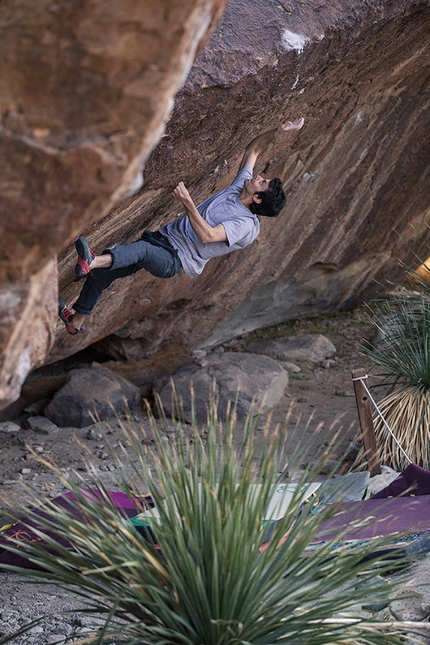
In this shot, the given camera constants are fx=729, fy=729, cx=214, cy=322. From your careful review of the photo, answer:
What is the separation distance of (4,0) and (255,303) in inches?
284

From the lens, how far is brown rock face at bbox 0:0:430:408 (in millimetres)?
1676

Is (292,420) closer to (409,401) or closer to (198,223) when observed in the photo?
(409,401)

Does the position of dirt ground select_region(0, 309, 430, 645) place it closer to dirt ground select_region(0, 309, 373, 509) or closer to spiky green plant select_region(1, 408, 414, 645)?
dirt ground select_region(0, 309, 373, 509)

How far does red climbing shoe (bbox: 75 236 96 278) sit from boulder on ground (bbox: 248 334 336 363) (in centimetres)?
520

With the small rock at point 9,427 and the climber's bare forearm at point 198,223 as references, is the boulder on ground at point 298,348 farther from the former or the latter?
the climber's bare forearm at point 198,223

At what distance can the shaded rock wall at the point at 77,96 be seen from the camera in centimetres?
166

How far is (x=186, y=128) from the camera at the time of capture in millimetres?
4098

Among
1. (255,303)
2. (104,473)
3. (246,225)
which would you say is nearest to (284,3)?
(246,225)

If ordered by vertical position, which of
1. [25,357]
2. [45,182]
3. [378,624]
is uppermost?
[45,182]

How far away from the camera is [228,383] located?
24.3 ft

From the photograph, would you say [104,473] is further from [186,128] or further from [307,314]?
[307,314]

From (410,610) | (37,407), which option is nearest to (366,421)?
(410,610)

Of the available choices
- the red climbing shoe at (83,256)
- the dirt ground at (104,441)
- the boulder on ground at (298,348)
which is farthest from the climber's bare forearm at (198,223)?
the boulder on ground at (298,348)

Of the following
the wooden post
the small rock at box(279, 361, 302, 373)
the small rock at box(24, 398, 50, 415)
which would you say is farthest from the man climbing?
the small rock at box(279, 361, 302, 373)
